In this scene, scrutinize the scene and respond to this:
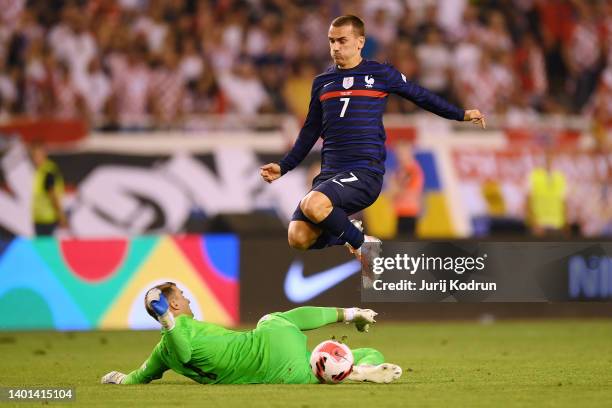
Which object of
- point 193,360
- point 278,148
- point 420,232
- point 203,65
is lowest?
point 193,360

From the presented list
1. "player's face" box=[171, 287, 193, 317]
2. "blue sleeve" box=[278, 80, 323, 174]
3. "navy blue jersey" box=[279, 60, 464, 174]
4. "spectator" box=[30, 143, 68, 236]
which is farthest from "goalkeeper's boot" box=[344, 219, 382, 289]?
"spectator" box=[30, 143, 68, 236]

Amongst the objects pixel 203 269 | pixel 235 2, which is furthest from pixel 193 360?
pixel 235 2

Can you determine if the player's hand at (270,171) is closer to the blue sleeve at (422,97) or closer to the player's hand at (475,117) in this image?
the blue sleeve at (422,97)

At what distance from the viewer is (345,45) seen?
10367 millimetres

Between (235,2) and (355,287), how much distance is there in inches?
286

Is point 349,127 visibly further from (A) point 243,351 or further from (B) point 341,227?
(A) point 243,351

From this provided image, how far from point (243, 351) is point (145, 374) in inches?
31.2

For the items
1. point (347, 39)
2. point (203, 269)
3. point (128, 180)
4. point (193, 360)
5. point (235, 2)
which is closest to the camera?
point (193, 360)

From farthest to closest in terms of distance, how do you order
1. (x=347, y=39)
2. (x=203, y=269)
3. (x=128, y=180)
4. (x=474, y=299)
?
(x=128, y=180)
(x=203, y=269)
(x=474, y=299)
(x=347, y=39)

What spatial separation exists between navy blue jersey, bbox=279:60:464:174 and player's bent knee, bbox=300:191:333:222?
37cm

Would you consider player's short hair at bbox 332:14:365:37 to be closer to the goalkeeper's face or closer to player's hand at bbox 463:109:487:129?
player's hand at bbox 463:109:487:129

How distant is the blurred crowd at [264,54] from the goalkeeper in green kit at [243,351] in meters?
10.6

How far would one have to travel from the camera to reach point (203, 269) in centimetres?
1551

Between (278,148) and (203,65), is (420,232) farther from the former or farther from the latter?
(203,65)
